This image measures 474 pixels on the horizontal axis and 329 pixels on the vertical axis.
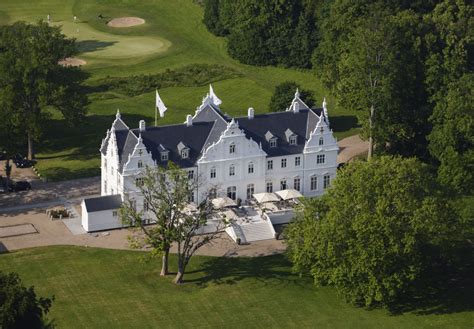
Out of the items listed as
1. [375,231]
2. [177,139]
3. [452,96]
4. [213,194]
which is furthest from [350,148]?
[375,231]

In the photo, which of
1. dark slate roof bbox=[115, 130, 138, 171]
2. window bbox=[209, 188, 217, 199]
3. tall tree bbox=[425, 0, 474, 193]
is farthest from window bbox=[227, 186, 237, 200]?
tall tree bbox=[425, 0, 474, 193]

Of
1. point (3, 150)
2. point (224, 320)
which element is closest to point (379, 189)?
point (224, 320)

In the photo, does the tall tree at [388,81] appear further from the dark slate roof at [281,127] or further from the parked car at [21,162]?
the parked car at [21,162]

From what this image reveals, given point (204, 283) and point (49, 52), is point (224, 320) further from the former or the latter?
point (49, 52)

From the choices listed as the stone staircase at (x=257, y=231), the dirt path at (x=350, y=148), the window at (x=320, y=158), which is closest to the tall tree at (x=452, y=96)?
the dirt path at (x=350, y=148)

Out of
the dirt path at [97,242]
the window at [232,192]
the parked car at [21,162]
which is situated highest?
the parked car at [21,162]

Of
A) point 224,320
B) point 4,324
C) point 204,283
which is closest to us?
point 4,324

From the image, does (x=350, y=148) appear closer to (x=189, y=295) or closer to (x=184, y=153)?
(x=184, y=153)
